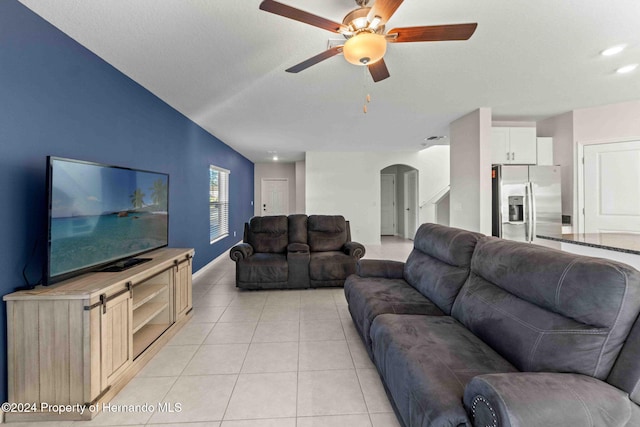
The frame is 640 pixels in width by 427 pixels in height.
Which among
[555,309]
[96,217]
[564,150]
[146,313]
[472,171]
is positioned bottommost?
[146,313]

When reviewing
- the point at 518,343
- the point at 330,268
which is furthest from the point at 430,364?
the point at 330,268

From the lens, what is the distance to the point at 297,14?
1.47 metres

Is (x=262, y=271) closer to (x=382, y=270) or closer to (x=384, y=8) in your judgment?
(x=382, y=270)

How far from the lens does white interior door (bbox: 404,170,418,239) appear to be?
7852mm

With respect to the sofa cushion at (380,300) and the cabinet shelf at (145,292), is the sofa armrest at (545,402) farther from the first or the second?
the cabinet shelf at (145,292)

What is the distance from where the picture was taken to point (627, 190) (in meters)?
3.66

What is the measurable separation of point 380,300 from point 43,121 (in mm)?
2739

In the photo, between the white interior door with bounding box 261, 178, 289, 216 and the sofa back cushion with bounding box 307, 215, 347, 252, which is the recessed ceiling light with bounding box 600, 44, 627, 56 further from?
the white interior door with bounding box 261, 178, 289, 216

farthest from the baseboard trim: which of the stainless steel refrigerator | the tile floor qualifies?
the stainless steel refrigerator

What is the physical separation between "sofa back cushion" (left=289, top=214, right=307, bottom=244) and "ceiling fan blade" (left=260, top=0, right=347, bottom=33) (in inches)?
122

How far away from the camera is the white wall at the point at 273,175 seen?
973 centimetres

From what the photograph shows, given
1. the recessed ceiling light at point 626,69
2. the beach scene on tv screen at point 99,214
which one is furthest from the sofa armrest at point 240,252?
the recessed ceiling light at point 626,69

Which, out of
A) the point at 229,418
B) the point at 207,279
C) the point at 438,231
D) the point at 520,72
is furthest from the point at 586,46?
the point at 207,279

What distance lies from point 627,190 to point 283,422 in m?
4.98
